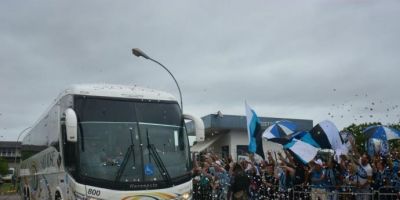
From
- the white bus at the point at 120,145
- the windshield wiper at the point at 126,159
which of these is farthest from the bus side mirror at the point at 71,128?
the windshield wiper at the point at 126,159

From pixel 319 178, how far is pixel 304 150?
3.17 feet

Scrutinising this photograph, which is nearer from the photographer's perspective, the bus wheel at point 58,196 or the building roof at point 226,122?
the bus wheel at point 58,196

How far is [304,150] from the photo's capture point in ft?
43.2

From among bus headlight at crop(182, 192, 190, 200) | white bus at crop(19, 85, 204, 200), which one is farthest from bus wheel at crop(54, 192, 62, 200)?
bus headlight at crop(182, 192, 190, 200)

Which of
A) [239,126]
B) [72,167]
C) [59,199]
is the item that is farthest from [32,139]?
[239,126]

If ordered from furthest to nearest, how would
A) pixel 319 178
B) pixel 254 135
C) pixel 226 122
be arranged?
pixel 226 122 < pixel 254 135 < pixel 319 178

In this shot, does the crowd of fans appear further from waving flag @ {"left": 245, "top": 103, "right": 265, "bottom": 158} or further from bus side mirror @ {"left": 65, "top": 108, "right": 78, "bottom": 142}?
bus side mirror @ {"left": 65, "top": 108, "right": 78, "bottom": 142}

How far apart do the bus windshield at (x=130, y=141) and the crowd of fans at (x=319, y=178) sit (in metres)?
2.24

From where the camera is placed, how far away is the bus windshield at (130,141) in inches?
368

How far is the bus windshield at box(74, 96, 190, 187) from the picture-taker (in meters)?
9.35

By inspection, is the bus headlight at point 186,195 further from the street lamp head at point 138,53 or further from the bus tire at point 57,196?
the street lamp head at point 138,53

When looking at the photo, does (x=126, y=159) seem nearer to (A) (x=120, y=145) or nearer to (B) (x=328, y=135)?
(A) (x=120, y=145)

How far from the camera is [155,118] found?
10258 millimetres

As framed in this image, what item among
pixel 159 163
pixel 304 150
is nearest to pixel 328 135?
pixel 304 150
